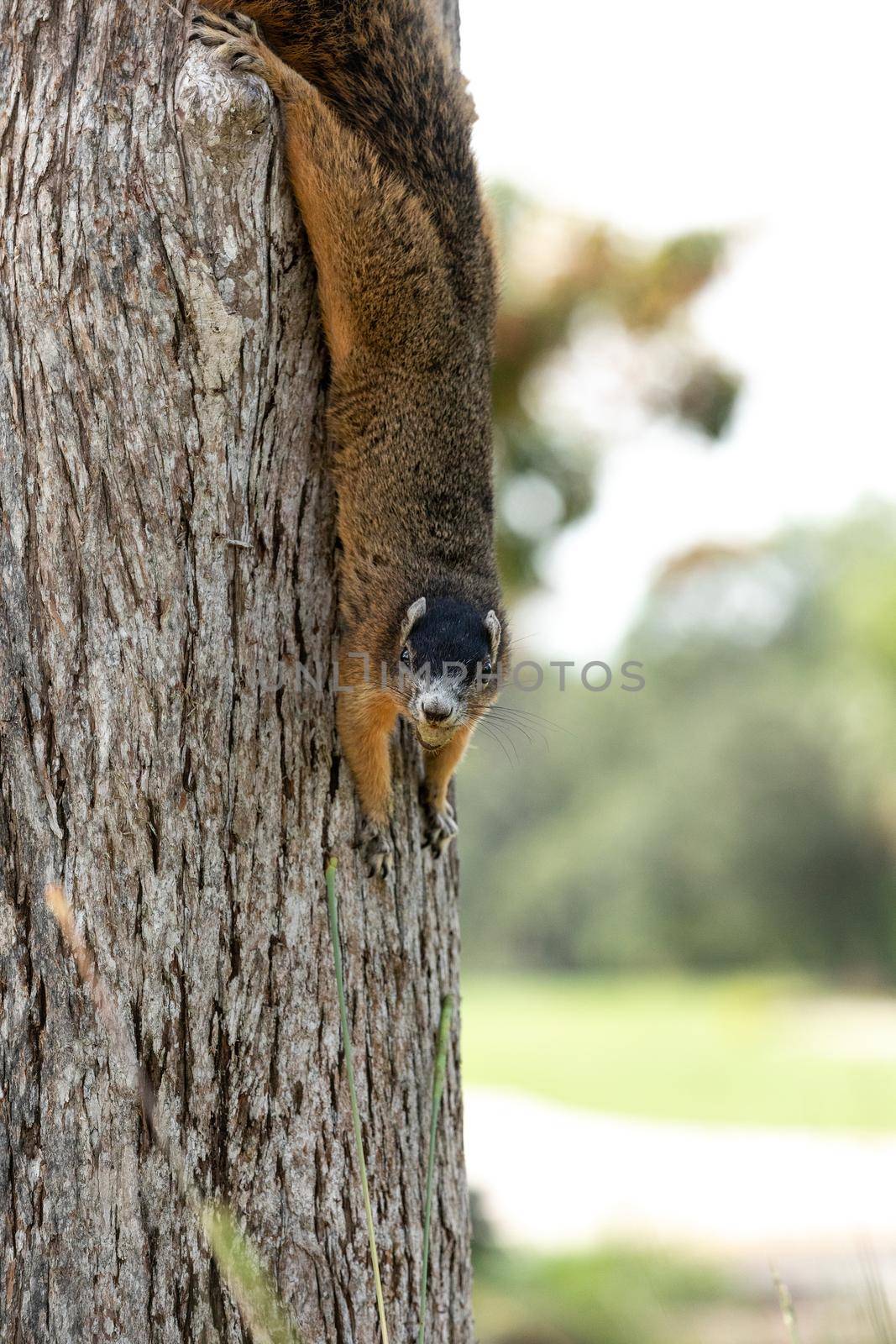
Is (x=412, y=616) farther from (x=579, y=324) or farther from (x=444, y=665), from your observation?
(x=579, y=324)

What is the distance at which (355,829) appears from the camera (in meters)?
Result: 2.92

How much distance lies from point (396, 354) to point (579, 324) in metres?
3.55

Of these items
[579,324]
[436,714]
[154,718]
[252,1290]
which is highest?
[579,324]

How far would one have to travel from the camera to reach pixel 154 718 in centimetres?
258

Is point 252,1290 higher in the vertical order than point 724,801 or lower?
lower

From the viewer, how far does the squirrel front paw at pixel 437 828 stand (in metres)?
3.21

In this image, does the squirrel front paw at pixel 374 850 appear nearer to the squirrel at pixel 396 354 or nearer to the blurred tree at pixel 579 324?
the squirrel at pixel 396 354

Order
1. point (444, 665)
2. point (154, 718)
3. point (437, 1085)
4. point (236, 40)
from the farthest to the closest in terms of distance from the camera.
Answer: point (444, 665), point (437, 1085), point (236, 40), point (154, 718)

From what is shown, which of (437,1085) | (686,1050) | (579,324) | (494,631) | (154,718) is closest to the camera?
(154,718)

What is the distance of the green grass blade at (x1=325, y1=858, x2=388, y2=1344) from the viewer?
2.55 metres

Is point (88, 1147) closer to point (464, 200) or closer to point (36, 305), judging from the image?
point (36, 305)

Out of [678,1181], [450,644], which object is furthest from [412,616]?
[678,1181]

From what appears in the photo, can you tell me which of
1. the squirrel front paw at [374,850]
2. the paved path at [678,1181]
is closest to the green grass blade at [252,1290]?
the squirrel front paw at [374,850]

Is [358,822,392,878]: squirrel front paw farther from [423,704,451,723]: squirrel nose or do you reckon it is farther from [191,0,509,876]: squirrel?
[423,704,451,723]: squirrel nose
